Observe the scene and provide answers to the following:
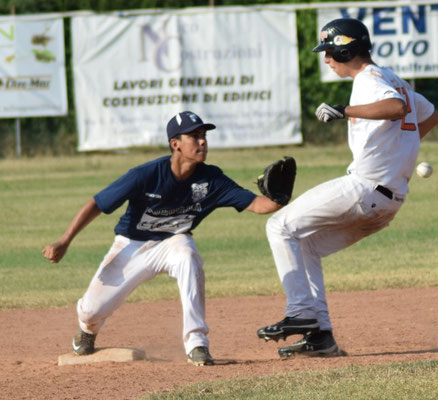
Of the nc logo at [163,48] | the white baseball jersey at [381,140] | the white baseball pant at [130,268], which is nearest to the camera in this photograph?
the white baseball jersey at [381,140]

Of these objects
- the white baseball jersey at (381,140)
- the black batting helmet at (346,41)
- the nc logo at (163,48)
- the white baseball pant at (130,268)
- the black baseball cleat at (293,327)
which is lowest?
the black baseball cleat at (293,327)

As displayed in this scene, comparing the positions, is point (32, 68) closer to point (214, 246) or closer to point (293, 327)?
point (214, 246)

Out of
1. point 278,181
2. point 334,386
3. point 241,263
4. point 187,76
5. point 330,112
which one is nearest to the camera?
point 334,386

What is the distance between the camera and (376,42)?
21297mm

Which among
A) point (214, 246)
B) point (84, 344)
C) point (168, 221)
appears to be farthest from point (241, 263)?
point (168, 221)

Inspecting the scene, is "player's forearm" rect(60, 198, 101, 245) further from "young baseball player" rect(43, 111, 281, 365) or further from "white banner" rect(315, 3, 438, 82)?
"white banner" rect(315, 3, 438, 82)

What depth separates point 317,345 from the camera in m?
6.27

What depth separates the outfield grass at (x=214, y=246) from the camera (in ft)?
30.9

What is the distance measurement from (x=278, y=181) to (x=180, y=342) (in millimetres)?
1723

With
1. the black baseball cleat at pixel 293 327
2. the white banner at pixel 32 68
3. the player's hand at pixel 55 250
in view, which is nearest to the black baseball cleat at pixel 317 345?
the black baseball cleat at pixel 293 327

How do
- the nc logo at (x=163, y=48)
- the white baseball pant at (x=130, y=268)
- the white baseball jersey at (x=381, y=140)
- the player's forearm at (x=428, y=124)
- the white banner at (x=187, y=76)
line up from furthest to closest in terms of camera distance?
1. the nc logo at (x=163, y=48)
2. the white banner at (x=187, y=76)
3. the player's forearm at (x=428, y=124)
4. the white baseball pant at (x=130, y=268)
5. the white baseball jersey at (x=381, y=140)

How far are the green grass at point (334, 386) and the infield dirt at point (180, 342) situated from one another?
0.94ft

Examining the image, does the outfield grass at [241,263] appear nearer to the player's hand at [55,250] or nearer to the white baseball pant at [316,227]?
the white baseball pant at [316,227]

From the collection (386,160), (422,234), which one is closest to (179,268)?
(386,160)
